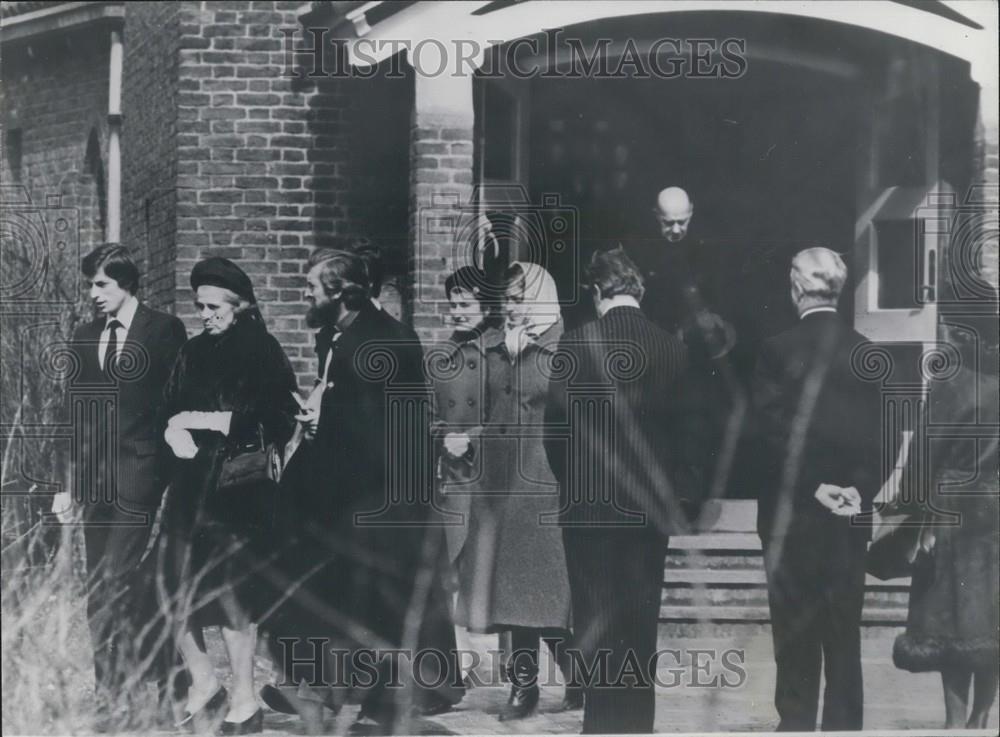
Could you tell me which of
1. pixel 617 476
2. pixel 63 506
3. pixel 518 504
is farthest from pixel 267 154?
pixel 617 476

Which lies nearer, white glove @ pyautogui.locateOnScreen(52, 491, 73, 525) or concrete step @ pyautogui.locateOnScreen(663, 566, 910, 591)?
white glove @ pyautogui.locateOnScreen(52, 491, 73, 525)

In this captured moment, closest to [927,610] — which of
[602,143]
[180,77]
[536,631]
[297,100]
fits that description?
[536,631]

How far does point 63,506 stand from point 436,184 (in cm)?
220

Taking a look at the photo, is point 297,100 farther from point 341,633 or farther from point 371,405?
point 341,633

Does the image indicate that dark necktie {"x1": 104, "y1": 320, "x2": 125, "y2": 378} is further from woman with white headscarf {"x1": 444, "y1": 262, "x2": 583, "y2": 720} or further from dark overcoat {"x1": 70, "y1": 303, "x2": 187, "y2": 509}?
woman with white headscarf {"x1": 444, "y1": 262, "x2": 583, "y2": 720}

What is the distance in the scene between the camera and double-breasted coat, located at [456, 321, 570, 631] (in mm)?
6129

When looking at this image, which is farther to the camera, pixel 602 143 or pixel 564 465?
pixel 602 143

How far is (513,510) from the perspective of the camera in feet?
20.3

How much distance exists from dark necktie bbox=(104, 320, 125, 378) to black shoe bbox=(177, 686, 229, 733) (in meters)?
1.51

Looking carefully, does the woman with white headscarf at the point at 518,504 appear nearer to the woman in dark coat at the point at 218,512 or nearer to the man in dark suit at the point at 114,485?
the woman in dark coat at the point at 218,512

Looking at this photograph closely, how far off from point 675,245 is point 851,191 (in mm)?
897

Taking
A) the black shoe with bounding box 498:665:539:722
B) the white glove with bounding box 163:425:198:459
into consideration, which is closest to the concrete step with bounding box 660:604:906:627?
the black shoe with bounding box 498:665:539:722

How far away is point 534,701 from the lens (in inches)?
243

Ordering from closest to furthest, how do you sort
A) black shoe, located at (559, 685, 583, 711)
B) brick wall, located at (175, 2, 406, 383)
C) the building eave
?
black shoe, located at (559, 685, 583, 711) < brick wall, located at (175, 2, 406, 383) < the building eave
